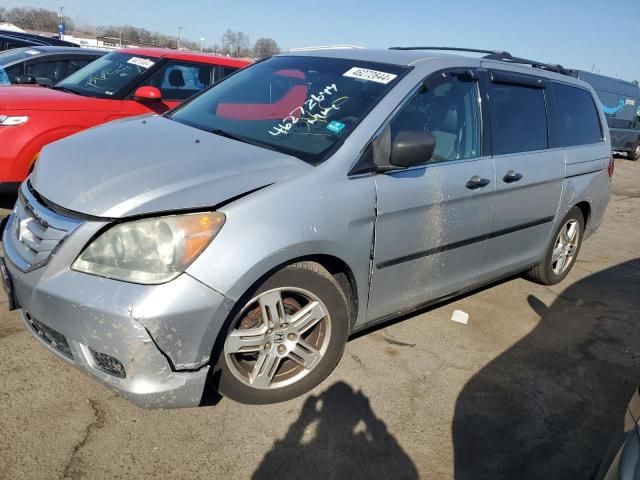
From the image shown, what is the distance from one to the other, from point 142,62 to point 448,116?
407 cm

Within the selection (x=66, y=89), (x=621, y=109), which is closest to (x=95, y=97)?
(x=66, y=89)

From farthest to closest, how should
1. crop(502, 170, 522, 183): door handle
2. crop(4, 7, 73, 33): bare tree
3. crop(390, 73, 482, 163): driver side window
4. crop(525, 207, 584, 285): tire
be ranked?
1. crop(4, 7, 73, 33): bare tree
2. crop(525, 207, 584, 285): tire
3. crop(502, 170, 522, 183): door handle
4. crop(390, 73, 482, 163): driver side window

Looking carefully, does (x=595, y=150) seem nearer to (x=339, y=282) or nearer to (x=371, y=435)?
(x=339, y=282)

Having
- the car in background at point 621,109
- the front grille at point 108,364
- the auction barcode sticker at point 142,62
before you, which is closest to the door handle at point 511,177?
the front grille at point 108,364

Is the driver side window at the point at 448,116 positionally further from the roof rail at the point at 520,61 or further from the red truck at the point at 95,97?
the red truck at the point at 95,97

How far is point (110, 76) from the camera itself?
19.2 feet

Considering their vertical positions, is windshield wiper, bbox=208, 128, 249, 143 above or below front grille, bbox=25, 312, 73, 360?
above

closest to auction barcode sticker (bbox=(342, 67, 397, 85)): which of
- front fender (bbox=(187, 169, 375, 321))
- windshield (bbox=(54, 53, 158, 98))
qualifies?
front fender (bbox=(187, 169, 375, 321))

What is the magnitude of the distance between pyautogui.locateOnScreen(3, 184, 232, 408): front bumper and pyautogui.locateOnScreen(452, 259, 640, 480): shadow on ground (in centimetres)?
128

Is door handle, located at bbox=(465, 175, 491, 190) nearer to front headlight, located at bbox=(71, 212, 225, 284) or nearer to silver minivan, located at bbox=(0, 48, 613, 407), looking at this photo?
silver minivan, located at bbox=(0, 48, 613, 407)

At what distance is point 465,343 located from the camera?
359 cm

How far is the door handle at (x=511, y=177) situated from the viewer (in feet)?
11.5

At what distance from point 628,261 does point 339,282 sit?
15.2 feet

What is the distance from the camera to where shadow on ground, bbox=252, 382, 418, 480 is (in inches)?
89.9
